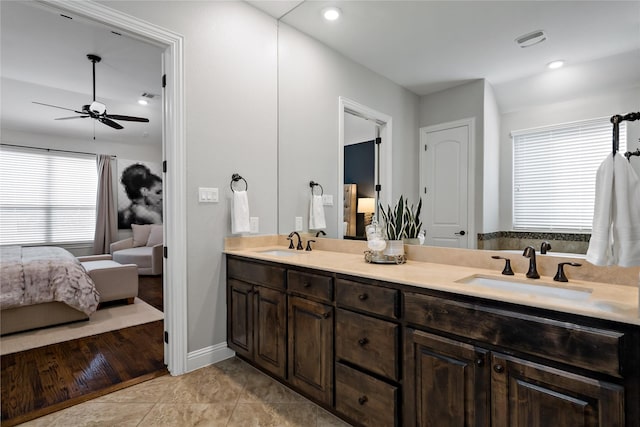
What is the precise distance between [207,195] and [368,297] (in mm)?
1435

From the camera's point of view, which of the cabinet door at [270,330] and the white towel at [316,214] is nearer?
the cabinet door at [270,330]

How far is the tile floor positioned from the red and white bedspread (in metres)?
1.57

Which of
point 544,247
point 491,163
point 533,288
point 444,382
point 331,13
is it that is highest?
point 331,13

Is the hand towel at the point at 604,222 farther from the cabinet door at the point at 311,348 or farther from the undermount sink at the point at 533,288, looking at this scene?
the cabinet door at the point at 311,348

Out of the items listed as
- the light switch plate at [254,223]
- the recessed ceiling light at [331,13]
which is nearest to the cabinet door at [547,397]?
the light switch plate at [254,223]

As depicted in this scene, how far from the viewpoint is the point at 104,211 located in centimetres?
626

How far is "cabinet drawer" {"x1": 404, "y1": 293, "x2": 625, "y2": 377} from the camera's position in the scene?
0.90 metres

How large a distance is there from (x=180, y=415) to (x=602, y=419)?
6.04ft

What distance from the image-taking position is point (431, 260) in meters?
1.81

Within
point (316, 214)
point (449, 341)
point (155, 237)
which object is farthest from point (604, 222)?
point (155, 237)

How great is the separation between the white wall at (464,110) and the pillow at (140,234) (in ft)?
20.1

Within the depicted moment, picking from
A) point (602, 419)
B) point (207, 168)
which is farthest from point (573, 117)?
point (207, 168)

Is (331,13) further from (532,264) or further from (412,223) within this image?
(532,264)

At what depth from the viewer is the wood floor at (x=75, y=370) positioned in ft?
6.14
